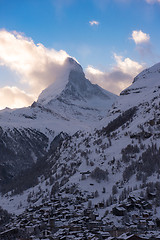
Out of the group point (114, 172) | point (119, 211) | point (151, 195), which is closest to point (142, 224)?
point (119, 211)

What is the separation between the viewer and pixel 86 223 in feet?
204

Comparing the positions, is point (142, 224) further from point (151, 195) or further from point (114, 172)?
Answer: point (114, 172)

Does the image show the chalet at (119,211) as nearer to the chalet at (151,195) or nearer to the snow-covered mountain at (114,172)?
the snow-covered mountain at (114,172)

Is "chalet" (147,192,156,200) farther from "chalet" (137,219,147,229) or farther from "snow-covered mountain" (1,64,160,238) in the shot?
"chalet" (137,219,147,229)

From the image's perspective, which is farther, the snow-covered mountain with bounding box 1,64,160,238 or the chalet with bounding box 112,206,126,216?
the snow-covered mountain with bounding box 1,64,160,238

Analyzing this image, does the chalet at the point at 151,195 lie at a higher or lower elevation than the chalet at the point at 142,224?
higher

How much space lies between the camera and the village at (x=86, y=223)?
5409 centimetres

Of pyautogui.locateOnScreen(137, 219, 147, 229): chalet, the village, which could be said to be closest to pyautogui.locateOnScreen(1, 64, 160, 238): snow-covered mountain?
the village

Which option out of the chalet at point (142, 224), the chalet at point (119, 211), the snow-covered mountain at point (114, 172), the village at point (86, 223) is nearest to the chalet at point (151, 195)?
the snow-covered mountain at point (114, 172)

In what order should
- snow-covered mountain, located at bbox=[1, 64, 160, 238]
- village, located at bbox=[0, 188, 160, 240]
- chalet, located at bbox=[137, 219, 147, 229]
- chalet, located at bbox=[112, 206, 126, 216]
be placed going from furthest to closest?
snow-covered mountain, located at bbox=[1, 64, 160, 238] < chalet, located at bbox=[112, 206, 126, 216] < chalet, located at bbox=[137, 219, 147, 229] < village, located at bbox=[0, 188, 160, 240]

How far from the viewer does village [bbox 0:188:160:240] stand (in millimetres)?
54088

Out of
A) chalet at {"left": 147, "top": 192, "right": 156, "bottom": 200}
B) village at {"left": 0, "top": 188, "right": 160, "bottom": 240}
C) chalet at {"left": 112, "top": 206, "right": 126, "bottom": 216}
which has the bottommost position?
village at {"left": 0, "top": 188, "right": 160, "bottom": 240}

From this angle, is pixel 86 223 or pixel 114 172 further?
pixel 114 172

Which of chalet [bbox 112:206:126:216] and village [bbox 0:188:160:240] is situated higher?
chalet [bbox 112:206:126:216]
